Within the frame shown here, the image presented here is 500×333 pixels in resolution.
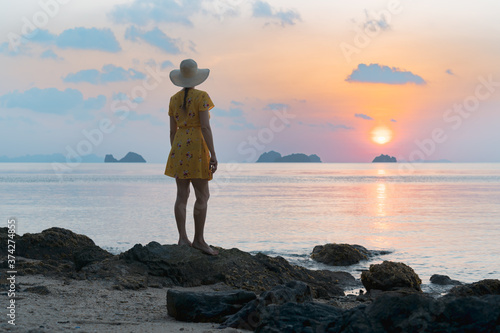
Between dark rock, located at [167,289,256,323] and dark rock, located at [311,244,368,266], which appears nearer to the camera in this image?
dark rock, located at [167,289,256,323]

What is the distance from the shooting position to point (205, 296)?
5.04 metres

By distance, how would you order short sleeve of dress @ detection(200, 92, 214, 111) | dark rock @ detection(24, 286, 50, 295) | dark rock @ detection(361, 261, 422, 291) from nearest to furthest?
1. dark rock @ detection(24, 286, 50, 295)
2. short sleeve of dress @ detection(200, 92, 214, 111)
3. dark rock @ detection(361, 261, 422, 291)

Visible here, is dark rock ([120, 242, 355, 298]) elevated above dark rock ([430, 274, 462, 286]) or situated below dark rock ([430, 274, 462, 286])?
above

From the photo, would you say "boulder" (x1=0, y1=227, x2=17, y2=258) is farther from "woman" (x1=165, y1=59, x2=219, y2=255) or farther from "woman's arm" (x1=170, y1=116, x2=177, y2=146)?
"woman's arm" (x1=170, y1=116, x2=177, y2=146)

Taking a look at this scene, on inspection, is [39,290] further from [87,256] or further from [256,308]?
[256,308]

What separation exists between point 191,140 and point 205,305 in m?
2.70

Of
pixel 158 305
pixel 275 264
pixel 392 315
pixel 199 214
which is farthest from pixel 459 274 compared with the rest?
pixel 392 315

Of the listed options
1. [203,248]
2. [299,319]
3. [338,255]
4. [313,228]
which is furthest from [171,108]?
[313,228]

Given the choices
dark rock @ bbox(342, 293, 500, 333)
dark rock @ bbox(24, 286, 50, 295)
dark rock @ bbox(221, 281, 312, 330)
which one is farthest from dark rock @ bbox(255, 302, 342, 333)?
dark rock @ bbox(24, 286, 50, 295)

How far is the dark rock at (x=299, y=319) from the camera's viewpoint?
3.60 m

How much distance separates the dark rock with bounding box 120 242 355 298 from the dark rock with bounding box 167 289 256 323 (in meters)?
1.72

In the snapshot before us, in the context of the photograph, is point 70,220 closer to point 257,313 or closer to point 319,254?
point 319,254

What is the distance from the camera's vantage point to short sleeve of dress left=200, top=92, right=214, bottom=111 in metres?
6.91

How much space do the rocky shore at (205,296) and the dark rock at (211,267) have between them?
0.01m
